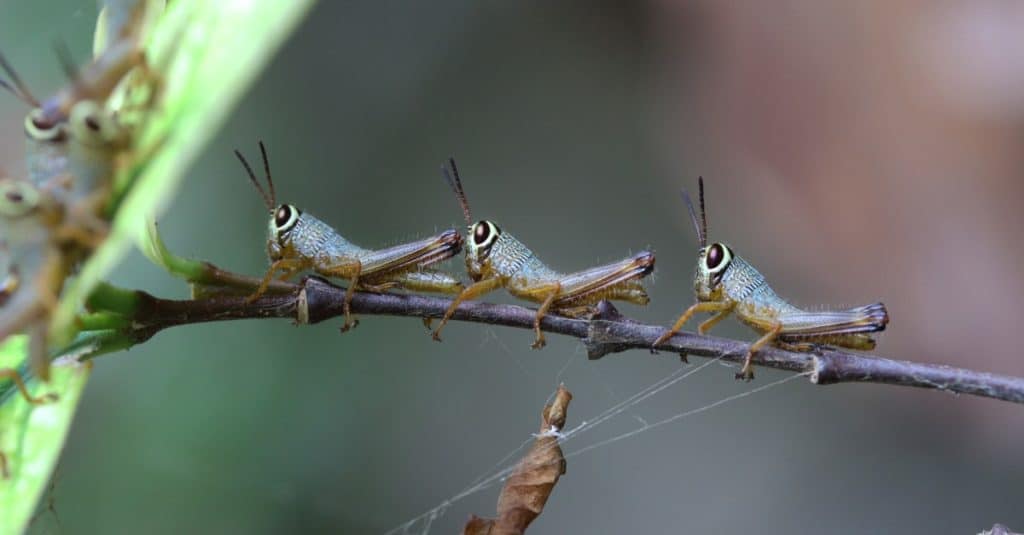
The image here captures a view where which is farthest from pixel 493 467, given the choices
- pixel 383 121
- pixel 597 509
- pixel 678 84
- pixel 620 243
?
pixel 678 84

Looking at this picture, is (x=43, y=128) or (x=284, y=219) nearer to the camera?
(x=43, y=128)

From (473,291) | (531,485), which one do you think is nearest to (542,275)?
(473,291)

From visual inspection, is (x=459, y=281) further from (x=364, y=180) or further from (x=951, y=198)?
(x=951, y=198)

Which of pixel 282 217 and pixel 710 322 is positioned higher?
pixel 282 217

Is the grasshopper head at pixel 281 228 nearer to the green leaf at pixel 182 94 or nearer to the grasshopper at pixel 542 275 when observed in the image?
the grasshopper at pixel 542 275

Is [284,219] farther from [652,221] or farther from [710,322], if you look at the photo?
[652,221]

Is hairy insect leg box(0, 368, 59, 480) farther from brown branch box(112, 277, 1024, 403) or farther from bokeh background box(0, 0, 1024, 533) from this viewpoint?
bokeh background box(0, 0, 1024, 533)

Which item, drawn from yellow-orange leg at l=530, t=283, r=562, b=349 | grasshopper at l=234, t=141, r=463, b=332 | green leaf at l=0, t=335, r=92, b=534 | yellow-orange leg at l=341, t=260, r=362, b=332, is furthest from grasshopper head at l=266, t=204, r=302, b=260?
green leaf at l=0, t=335, r=92, b=534
